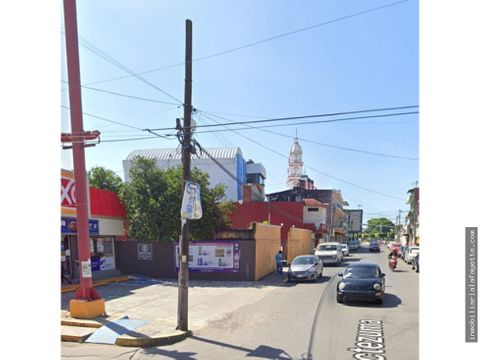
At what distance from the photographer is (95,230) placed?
21562 mm

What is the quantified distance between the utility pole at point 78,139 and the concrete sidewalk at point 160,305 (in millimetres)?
1220

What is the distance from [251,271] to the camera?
23016 millimetres

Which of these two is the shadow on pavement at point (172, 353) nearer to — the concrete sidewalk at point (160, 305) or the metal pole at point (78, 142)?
the concrete sidewalk at point (160, 305)

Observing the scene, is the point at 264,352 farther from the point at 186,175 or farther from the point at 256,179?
the point at 256,179

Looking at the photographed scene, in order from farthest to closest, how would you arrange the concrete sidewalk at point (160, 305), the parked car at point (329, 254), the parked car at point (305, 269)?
the parked car at point (329, 254), the parked car at point (305, 269), the concrete sidewalk at point (160, 305)

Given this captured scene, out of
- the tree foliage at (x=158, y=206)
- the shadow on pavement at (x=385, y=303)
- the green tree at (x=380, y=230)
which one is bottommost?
the green tree at (x=380, y=230)

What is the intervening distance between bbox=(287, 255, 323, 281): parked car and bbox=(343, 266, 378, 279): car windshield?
641 centimetres

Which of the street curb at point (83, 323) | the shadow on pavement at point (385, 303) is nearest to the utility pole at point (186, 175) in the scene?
the street curb at point (83, 323)

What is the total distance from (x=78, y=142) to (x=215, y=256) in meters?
12.5

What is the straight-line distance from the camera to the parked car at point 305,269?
22125 millimetres
